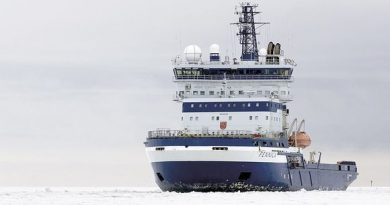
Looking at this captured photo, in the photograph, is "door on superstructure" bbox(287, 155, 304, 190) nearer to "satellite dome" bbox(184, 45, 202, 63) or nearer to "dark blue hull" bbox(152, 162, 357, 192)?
"dark blue hull" bbox(152, 162, 357, 192)

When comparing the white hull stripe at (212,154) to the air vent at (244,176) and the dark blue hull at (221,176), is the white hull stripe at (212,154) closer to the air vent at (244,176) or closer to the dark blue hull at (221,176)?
the dark blue hull at (221,176)

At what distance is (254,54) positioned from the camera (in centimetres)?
10300

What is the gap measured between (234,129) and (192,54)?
290 inches

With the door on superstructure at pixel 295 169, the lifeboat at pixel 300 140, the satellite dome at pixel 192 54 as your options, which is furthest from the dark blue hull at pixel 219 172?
the satellite dome at pixel 192 54

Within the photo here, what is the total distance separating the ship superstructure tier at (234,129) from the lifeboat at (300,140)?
0.27 feet

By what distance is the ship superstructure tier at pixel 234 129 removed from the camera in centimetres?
9331

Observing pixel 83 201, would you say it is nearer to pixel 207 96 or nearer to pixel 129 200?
pixel 129 200

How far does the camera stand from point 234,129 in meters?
97.8

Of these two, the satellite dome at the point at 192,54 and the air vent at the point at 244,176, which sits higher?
the satellite dome at the point at 192,54

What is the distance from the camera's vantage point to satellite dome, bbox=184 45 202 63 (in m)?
101

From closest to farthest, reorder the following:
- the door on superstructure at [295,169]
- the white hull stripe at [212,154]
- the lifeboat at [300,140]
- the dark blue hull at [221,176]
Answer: the white hull stripe at [212,154] < the dark blue hull at [221,176] < the door on superstructure at [295,169] < the lifeboat at [300,140]

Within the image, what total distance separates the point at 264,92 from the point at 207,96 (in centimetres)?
462

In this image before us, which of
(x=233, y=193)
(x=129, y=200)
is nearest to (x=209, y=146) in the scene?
(x=233, y=193)

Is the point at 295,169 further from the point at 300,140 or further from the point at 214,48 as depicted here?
the point at 214,48
